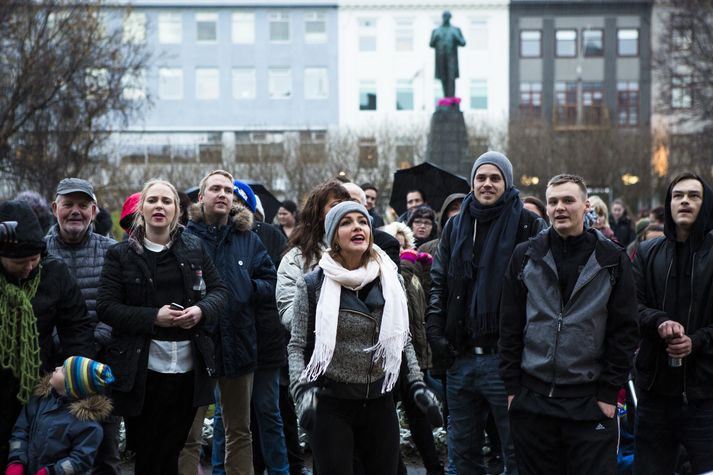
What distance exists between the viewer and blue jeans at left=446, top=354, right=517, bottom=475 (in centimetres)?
585

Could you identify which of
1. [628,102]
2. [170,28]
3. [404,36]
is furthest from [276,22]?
[628,102]

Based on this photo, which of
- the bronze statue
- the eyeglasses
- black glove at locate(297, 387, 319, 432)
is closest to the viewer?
black glove at locate(297, 387, 319, 432)

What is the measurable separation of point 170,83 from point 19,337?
52.7 m

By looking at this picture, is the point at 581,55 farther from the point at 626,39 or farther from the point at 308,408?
the point at 308,408

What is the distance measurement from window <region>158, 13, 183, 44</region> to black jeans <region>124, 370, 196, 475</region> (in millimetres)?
52881

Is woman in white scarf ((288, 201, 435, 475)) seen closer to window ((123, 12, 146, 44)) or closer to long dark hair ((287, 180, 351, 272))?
long dark hair ((287, 180, 351, 272))

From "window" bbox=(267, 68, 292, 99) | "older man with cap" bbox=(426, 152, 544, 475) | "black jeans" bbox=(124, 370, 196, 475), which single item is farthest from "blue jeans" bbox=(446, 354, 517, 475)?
"window" bbox=(267, 68, 292, 99)

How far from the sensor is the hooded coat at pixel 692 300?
5445 mm

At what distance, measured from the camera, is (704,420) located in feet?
17.8

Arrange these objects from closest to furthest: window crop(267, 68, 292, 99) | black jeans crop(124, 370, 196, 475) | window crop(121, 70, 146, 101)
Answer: black jeans crop(124, 370, 196, 475) → window crop(121, 70, 146, 101) → window crop(267, 68, 292, 99)

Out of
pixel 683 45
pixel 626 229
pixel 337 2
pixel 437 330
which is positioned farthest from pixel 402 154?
pixel 437 330

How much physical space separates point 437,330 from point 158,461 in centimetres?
194

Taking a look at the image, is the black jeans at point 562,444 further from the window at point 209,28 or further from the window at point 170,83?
the window at point 209,28

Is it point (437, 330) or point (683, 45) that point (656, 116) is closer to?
point (683, 45)
